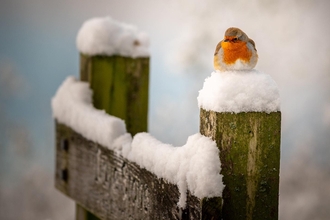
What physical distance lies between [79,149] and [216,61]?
0.94 m

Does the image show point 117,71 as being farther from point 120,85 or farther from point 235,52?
point 235,52

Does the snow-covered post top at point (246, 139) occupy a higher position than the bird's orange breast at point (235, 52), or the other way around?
the bird's orange breast at point (235, 52)

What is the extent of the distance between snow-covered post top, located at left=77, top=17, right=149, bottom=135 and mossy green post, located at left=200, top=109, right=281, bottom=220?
42.3 inches

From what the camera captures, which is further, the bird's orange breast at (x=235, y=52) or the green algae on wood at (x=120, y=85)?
the green algae on wood at (x=120, y=85)

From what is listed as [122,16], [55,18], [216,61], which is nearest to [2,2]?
[55,18]

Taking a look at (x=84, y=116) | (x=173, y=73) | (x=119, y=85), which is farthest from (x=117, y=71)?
(x=173, y=73)

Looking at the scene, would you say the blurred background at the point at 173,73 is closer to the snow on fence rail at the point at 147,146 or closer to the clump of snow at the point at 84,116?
the snow on fence rail at the point at 147,146

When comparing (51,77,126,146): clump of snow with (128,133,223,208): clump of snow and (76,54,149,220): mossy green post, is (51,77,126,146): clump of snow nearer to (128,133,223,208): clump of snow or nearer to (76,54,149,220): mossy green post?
(76,54,149,220): mossy green post

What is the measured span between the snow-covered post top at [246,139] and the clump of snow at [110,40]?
42.4 inches

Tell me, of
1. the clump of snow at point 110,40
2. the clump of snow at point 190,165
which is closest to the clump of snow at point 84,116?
the clump of snow at point 110,40

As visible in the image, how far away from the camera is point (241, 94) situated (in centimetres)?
130

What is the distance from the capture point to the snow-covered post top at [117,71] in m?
2.33

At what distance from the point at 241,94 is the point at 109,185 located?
0.78 metres

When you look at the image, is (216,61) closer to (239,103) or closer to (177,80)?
(239,103)
